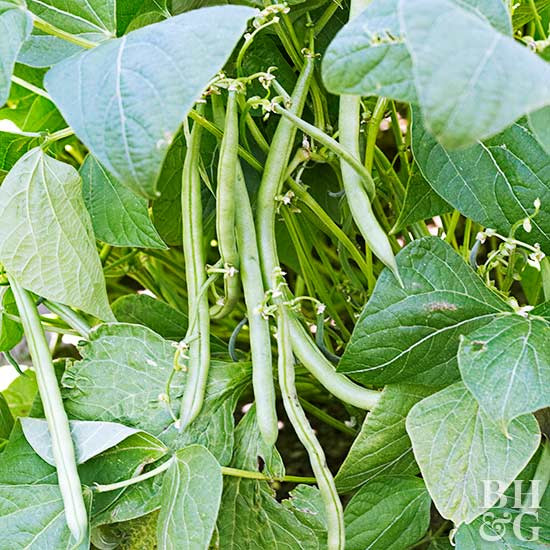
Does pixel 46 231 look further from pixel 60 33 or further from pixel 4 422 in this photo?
pixel 4 422

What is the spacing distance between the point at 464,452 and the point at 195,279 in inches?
8.7

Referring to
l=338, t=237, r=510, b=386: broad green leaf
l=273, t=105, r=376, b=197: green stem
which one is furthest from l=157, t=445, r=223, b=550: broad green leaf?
l=273, t=105, r=376, b=197: green stem

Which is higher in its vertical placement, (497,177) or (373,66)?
(373,66)

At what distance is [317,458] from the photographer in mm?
512

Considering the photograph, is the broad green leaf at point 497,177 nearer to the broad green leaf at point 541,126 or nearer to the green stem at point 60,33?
the broad green leaf at point 541,126

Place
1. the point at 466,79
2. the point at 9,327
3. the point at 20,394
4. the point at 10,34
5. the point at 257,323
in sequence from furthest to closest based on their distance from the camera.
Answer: the point at 20,394 < the point at 9,327 < the point at 257,323 < the point at 10,34 < the point at 466,79

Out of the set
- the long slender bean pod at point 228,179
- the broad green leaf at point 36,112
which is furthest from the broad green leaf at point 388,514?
the broad green leaf at point 36,112

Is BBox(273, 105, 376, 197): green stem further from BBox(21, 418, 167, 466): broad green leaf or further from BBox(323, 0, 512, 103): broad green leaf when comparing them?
BBox(21, 418, 167, 466): broad green leaf

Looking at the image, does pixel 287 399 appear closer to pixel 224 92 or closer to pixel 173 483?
pixel 173 483

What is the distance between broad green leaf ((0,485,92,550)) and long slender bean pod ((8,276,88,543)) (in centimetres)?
1

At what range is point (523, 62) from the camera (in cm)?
33

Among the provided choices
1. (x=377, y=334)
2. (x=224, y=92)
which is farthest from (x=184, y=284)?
(x=377, y=334)

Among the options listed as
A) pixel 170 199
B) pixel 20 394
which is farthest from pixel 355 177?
pixel 20 394

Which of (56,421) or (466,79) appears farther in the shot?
(56,421)
